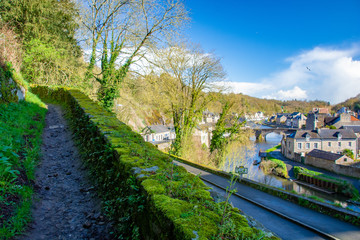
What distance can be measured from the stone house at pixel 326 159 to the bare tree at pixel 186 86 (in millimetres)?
24803

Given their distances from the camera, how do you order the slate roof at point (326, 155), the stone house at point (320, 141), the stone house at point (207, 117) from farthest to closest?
the stone house at point (320, 141) < the slate roof at point (326, 155) < the stone house at point (207, 117)

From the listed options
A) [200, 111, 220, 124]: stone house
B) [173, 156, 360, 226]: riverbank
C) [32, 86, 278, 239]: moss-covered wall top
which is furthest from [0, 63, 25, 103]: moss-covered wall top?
[200, 111, 220, 124]: stone house

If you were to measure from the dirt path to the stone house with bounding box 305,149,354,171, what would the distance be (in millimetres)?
37015

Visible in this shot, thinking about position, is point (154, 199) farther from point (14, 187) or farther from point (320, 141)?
point (320, 141)

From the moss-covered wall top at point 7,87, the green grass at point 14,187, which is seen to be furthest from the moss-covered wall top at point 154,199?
the moss-covered wall top at point 7,87

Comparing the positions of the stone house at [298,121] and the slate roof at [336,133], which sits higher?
the stone house at [298,121]

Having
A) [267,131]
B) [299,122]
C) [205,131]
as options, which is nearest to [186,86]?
[205,131]

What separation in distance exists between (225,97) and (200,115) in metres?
3.33

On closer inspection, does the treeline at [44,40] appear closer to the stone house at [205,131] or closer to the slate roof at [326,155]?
the stone house at [205,131]

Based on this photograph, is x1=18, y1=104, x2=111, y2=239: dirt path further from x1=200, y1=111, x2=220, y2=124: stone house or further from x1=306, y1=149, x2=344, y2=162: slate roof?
x1=306, y1=149, x2=344, y2=162: slate roof

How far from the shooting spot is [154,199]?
1.94 meters

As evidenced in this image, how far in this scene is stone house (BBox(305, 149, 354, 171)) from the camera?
30.9m

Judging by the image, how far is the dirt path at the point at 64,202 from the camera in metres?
2.65

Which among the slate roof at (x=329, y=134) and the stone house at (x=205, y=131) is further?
the slate roof at (x=329, y=134)
